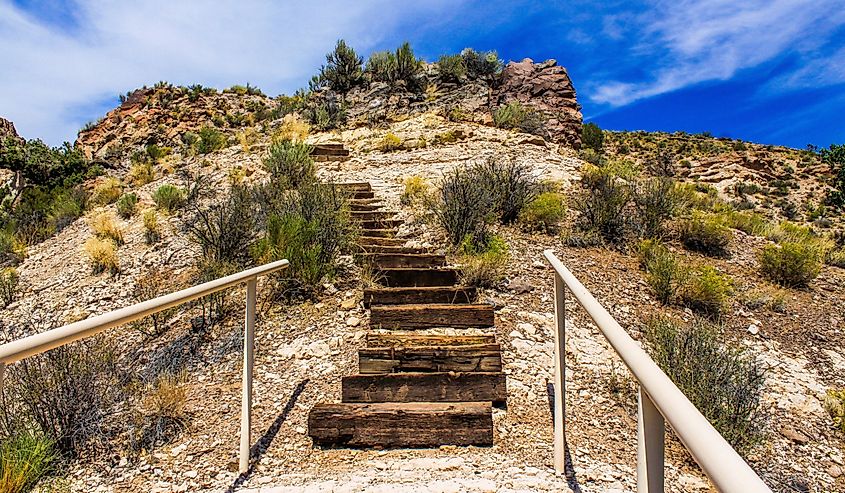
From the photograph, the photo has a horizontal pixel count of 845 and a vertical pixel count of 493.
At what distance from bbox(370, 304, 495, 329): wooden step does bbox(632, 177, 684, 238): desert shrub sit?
175 inches

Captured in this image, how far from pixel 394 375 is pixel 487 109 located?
1583 centimetres

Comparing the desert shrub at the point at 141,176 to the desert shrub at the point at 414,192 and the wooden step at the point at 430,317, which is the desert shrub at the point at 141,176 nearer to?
the desert shrub at the point at 414,192

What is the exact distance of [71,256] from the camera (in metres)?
8.11

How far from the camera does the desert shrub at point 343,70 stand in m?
20.0

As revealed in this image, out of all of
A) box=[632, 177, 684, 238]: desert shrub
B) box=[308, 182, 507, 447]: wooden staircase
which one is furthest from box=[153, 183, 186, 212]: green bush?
box=[632, 177, 684, 238]: desert shrub

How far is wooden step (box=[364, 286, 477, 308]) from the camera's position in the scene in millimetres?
4840

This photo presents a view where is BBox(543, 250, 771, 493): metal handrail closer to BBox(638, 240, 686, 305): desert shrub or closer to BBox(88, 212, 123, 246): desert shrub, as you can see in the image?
BBox(638, 240, 686, 305): desert shrub

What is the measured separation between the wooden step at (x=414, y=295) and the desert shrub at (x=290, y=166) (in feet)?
18.5

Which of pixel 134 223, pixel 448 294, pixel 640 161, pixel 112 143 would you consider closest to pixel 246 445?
pixel 448 294

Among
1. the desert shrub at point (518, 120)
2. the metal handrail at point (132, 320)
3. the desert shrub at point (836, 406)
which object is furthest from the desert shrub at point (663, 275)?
the desert shrub at point (518, 120)

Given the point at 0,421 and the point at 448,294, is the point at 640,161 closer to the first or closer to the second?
the point at 448,294

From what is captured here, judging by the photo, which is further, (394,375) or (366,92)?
(366,92)

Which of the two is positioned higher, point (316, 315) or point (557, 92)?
point (557, 92)

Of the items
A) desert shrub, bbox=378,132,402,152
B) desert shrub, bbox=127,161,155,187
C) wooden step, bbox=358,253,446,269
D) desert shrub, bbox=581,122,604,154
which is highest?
desert shrub, bbox=581,122,604,154
